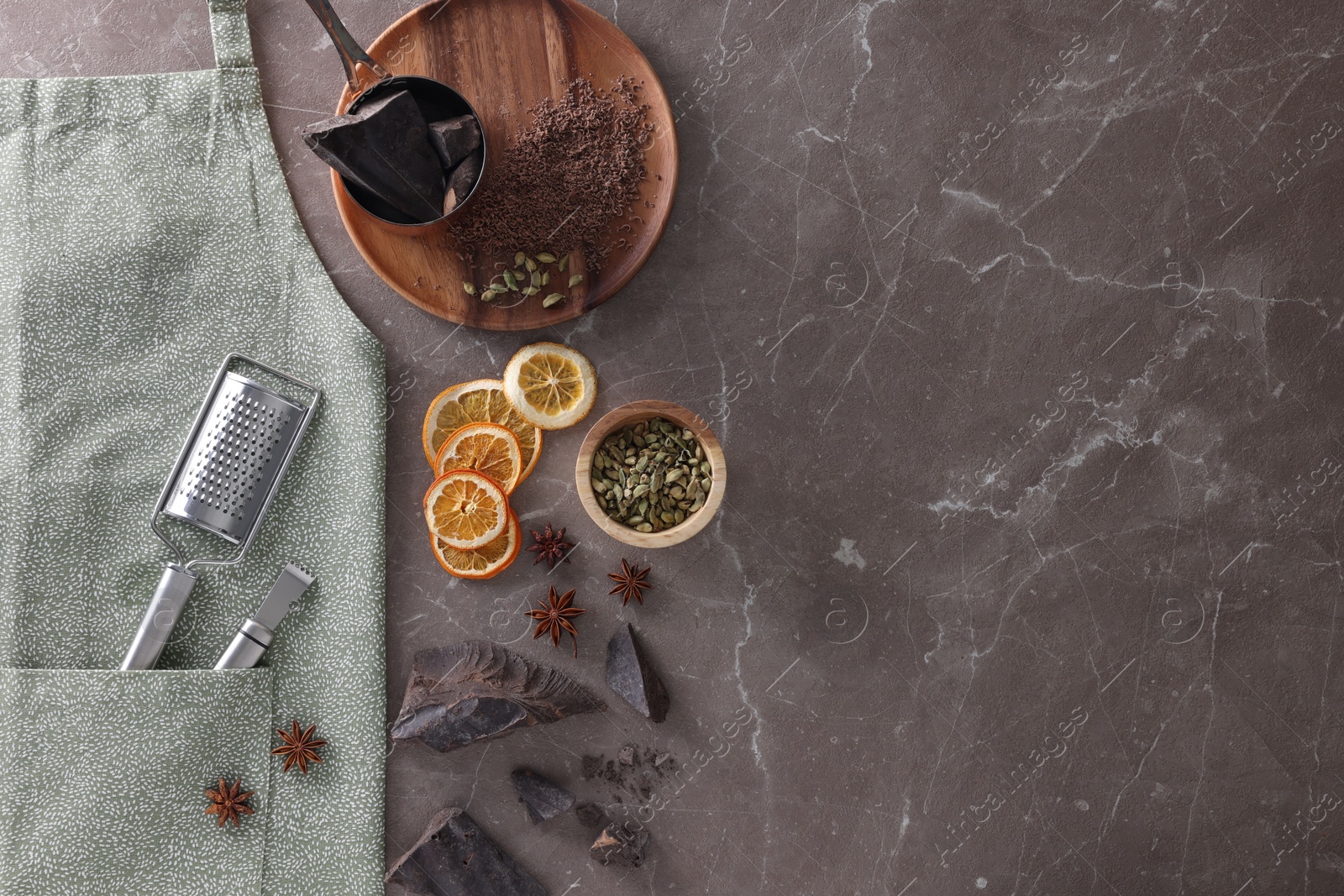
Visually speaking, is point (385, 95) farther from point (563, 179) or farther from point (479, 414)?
point (479, 414)

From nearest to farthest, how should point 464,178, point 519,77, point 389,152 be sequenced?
point 389,152 < point 464,178 < point 519,77

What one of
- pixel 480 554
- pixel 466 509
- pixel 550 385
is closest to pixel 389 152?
pixel 550 385

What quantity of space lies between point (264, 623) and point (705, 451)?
117 cm

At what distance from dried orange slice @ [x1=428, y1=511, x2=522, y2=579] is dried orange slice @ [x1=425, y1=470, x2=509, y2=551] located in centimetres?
5

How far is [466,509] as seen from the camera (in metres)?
1.81

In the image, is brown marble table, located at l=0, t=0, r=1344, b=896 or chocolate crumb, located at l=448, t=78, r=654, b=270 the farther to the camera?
brown marble table, located at l=0, t=0, r=1344, b=896

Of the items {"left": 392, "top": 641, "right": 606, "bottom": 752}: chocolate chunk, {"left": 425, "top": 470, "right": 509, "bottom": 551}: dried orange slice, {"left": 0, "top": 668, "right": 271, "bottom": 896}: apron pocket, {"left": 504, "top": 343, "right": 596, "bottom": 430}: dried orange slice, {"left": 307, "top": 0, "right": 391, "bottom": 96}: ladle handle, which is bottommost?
{"left": 0, "top": 668, "right": 271, "bottom": 896}: apron pocket

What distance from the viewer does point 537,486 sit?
1.94m

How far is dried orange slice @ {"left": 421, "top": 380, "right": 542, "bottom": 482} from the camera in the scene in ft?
6.12

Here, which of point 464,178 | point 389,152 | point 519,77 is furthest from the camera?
point 519,77

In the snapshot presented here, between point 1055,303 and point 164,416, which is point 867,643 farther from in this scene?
point 164,416

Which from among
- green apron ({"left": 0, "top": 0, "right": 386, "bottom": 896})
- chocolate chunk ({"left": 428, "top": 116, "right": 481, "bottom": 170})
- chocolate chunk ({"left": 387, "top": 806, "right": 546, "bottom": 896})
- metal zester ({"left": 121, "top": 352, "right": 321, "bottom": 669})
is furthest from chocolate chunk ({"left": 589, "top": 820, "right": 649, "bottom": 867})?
chocolate chunk ({"left": 428, "top": 116, "right": 481, "bottom": 170})

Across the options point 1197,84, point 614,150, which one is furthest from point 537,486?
point 1197,84

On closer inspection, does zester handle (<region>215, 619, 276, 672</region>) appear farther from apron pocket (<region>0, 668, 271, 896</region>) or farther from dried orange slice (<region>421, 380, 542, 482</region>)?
dried orange slice (<region>421, 380, 542, 482</region>)
